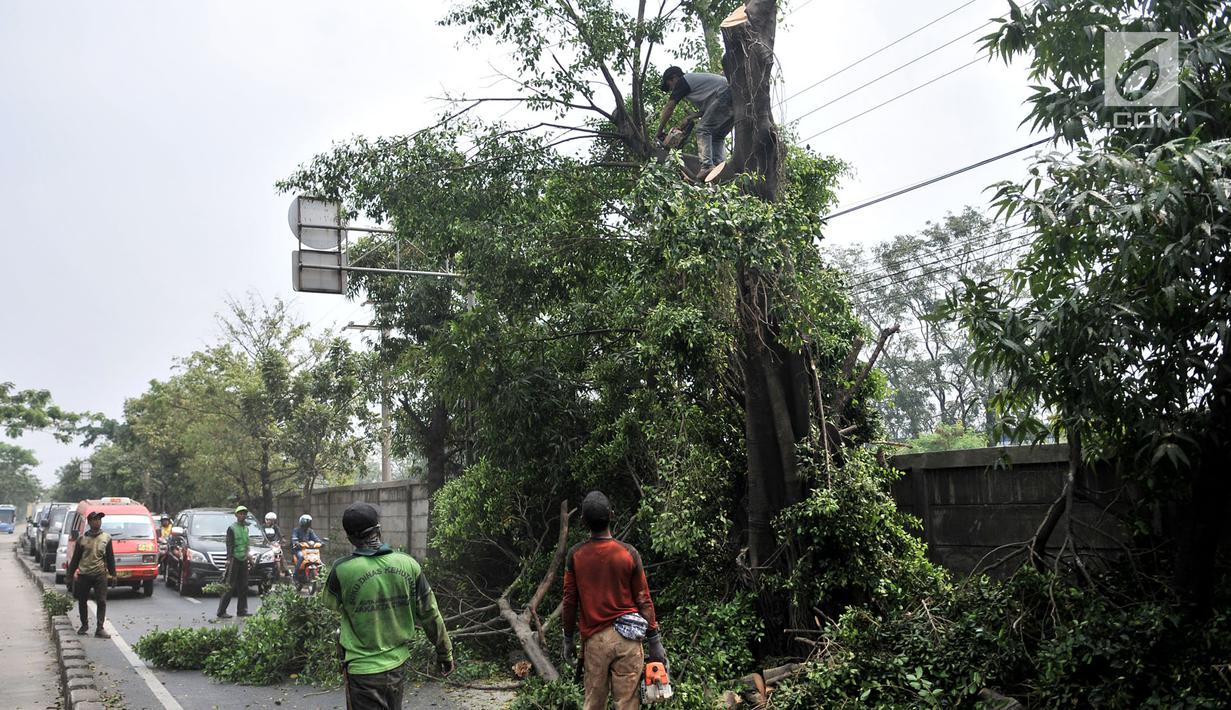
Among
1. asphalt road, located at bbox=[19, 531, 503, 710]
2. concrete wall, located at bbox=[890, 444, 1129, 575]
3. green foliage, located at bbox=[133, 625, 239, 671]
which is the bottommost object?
asphalt road, located at bbox=[19, 531, 503, 710]

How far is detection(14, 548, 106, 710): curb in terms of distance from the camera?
8.37 metres

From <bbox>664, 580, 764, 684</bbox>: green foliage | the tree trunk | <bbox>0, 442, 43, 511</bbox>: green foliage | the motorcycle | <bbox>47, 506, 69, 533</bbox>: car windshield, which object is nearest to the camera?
<bbox>664, 580, 764, 684</bbox>: green foliage

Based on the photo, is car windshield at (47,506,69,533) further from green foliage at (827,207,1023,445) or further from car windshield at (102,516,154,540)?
green foliage at (827,207,1023,445)

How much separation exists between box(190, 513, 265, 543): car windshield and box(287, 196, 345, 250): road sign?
27.7 feet

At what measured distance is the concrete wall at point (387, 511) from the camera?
20734 mm

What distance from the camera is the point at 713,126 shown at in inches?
400

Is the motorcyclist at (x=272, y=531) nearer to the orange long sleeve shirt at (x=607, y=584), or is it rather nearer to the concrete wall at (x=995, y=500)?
the concrete wall at (x=995, y=500)

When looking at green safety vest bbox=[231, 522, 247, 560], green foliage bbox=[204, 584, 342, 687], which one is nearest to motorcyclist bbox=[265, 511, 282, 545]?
green safety vest bbox=[231, 522, 247, 560]

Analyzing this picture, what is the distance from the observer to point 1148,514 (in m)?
6.61

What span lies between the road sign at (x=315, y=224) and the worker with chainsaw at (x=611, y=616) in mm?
9605

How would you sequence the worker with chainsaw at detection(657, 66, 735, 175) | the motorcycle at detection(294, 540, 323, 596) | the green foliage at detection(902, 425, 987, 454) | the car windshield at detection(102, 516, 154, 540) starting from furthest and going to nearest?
1. the green foliage at detection(902, 425, 987, 454)
2. the car windshield at detection(102, 516, 154, 540)
3. the motorcycle at detection(294, 540, 323, 596)
4. the worker with chainsaw at detection(657, 66, 735, 175)

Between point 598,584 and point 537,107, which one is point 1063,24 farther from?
point 537,107

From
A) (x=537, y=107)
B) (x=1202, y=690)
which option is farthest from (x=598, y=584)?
(x=537, y=107)

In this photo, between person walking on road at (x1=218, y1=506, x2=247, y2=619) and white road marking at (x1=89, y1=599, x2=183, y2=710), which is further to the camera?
person walking on road at (x1=218, y1=506, x2=247, y2=619)
